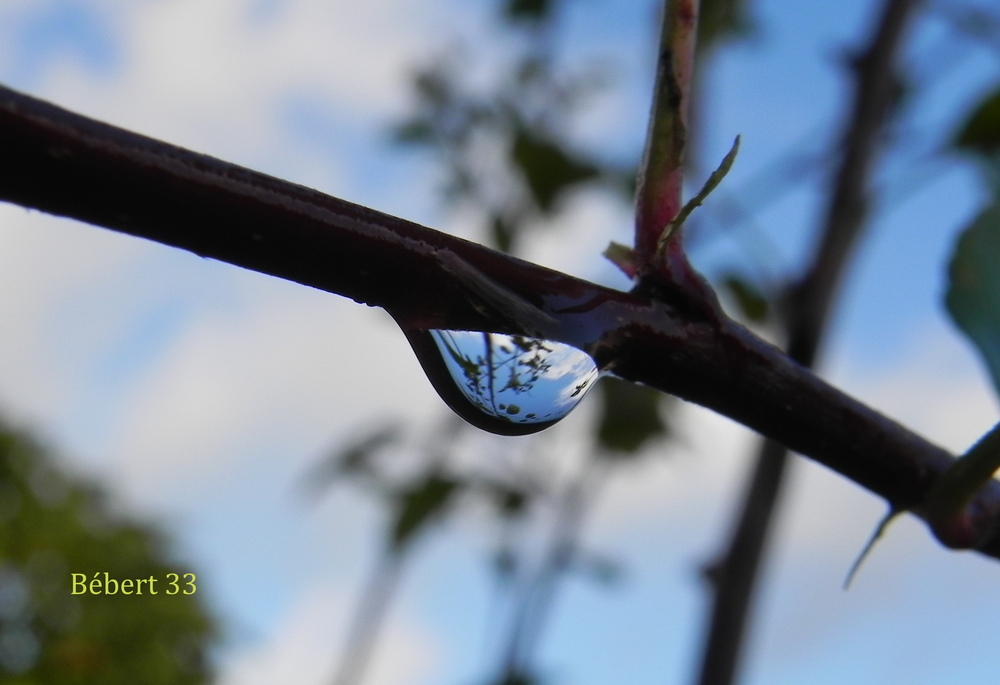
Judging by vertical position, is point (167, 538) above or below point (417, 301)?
above

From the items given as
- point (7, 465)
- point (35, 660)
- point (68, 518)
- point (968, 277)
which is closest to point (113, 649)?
point (35, 660)

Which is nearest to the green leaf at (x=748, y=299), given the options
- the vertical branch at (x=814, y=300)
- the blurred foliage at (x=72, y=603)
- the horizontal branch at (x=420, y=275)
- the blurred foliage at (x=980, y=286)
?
the vertical branch at (x=814, y=300)

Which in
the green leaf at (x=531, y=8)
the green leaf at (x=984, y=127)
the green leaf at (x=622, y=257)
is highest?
the green leaf at (x=531, y=8)

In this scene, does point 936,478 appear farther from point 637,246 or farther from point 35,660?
point 35,660

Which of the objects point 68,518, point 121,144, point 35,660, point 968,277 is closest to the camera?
point 121,144

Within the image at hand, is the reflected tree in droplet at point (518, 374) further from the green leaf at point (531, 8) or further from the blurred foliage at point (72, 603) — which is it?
the blurred foliage at point (72, 603)

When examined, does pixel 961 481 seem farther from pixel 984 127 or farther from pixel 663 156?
pixel 984 127

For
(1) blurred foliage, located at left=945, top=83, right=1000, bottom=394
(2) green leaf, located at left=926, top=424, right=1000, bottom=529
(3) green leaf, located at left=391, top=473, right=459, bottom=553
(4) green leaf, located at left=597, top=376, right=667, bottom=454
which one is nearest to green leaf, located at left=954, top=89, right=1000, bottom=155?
(1) blurred foliage, located at left=945, top=83, right=1000, bottom=394

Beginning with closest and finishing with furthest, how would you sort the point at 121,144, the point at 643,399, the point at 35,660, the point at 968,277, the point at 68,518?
the point at 121,144 → the point at 968,277 → the point at 643,399 → the point at 35,660 → the point at 68,518
